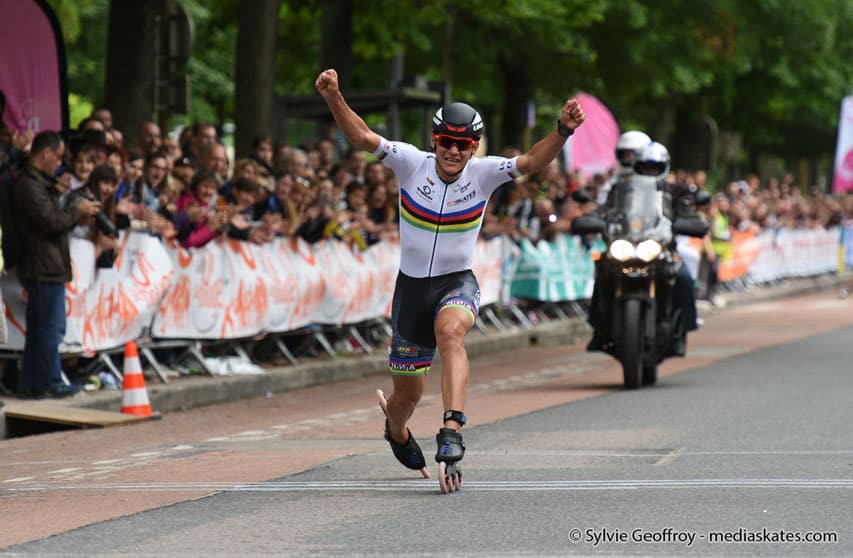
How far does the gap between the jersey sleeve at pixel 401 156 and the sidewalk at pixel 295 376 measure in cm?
442

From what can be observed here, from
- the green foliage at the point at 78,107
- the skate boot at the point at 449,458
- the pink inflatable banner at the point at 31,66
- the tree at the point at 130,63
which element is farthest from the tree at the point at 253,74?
the green foliage at the point at 78,107

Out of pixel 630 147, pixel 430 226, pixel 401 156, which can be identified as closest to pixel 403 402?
pixel 430 226

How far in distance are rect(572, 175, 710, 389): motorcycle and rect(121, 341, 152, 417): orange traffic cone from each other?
3.93 m

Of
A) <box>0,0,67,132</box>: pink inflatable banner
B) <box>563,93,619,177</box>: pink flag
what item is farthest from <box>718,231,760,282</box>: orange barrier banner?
<box>0,0,67,132</box>: pink inflatable banner

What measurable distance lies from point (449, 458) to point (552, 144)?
164 cm

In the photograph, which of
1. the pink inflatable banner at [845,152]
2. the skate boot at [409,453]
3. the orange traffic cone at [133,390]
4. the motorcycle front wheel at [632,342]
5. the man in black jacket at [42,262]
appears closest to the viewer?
the skate boot at [409,453]

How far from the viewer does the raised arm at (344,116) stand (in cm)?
928

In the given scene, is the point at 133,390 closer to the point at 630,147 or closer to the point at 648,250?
the point at 648,250

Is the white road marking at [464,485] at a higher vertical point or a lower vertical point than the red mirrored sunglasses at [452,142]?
lower

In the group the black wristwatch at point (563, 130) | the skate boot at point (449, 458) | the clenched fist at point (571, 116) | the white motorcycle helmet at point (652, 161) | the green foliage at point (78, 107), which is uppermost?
the clenched fist at point (571, 116)

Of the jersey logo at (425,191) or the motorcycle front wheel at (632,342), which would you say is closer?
the jersey logo at (425,191)

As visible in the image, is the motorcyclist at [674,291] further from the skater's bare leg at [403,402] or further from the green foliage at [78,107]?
the green foliage at [78,107]

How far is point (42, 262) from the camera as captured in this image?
42.9 feet

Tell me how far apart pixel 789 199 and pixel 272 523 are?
31133 mm
